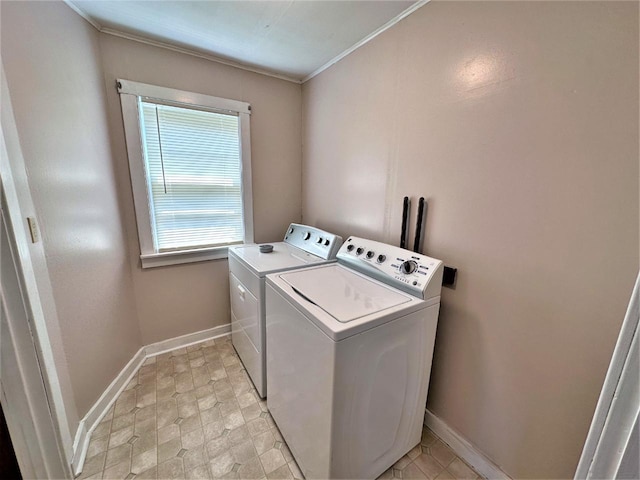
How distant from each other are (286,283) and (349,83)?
4.81 ft

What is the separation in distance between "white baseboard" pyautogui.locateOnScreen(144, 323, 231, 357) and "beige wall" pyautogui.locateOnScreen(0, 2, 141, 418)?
0.29m

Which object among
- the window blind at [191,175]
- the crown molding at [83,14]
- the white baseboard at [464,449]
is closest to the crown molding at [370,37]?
the window blind at [191,175]

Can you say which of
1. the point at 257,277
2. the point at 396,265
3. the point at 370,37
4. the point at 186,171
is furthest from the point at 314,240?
the point at 370,37

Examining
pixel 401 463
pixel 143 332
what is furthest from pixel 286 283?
pixel 143 332

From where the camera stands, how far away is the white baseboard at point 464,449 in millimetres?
1184

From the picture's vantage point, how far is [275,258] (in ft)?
5.68

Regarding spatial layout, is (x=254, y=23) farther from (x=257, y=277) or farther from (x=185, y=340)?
(x=185, y=340)

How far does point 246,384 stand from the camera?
1762 mm

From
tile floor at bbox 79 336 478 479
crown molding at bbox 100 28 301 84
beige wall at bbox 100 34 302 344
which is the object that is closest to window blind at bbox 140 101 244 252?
beige wall at bbox 100 34 302 344

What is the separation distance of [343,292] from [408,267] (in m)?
0.35

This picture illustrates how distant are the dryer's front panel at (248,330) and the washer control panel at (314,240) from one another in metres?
0.55

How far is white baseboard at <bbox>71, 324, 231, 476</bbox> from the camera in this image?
1.25m

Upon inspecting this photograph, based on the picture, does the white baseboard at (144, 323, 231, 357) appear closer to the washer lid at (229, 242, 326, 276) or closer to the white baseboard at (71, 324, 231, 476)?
the white baseboard at (71, 324, 231, 476)

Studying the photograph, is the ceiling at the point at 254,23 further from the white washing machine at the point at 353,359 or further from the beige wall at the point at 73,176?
the white washing machine at the point at 353,359
